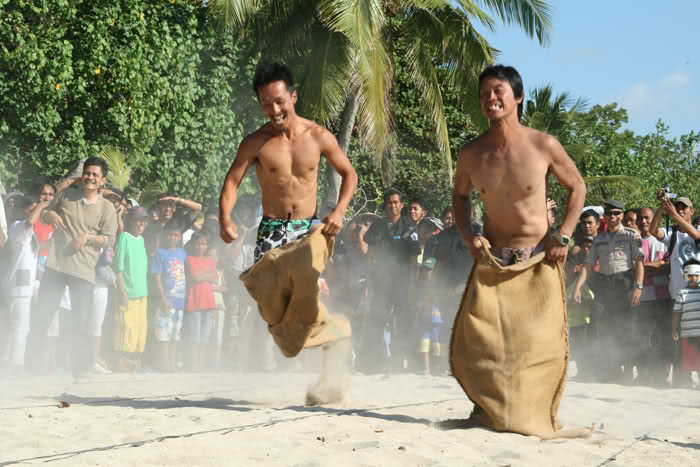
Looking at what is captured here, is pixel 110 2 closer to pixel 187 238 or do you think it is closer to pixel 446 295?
pixel 187 238

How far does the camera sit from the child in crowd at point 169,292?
9.72m

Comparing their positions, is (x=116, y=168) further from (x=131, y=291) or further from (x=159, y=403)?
(x=159, y=403)

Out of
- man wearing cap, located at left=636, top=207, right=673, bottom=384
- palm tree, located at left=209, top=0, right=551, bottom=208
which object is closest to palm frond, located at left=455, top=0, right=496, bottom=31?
palm tree, located at left=209, top=0, right=551, bottom=208

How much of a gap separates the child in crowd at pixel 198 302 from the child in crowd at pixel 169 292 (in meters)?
0.08

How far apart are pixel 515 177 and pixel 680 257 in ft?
14.7

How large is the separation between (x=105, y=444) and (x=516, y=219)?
2.46m

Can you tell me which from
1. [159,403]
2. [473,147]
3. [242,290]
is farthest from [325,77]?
[473,147]

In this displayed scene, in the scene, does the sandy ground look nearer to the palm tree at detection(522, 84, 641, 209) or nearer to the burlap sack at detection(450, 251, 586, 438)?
the burlap sack at detection(450, 251, 586, 438)

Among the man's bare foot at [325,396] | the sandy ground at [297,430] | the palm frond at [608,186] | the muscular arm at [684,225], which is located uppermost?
the palm frond at [608,186]

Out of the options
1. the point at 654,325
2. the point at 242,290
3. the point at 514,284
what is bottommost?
the point at 514,284

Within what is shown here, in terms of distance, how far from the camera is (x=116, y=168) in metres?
16.1

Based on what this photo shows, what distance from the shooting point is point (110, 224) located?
9.14 metres

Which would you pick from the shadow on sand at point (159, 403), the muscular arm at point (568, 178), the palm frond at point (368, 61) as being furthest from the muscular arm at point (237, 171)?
the palm frond at point (368, 61)

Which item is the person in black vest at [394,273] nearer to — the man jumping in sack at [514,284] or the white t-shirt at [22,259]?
the white t-shirt at [22,259]
